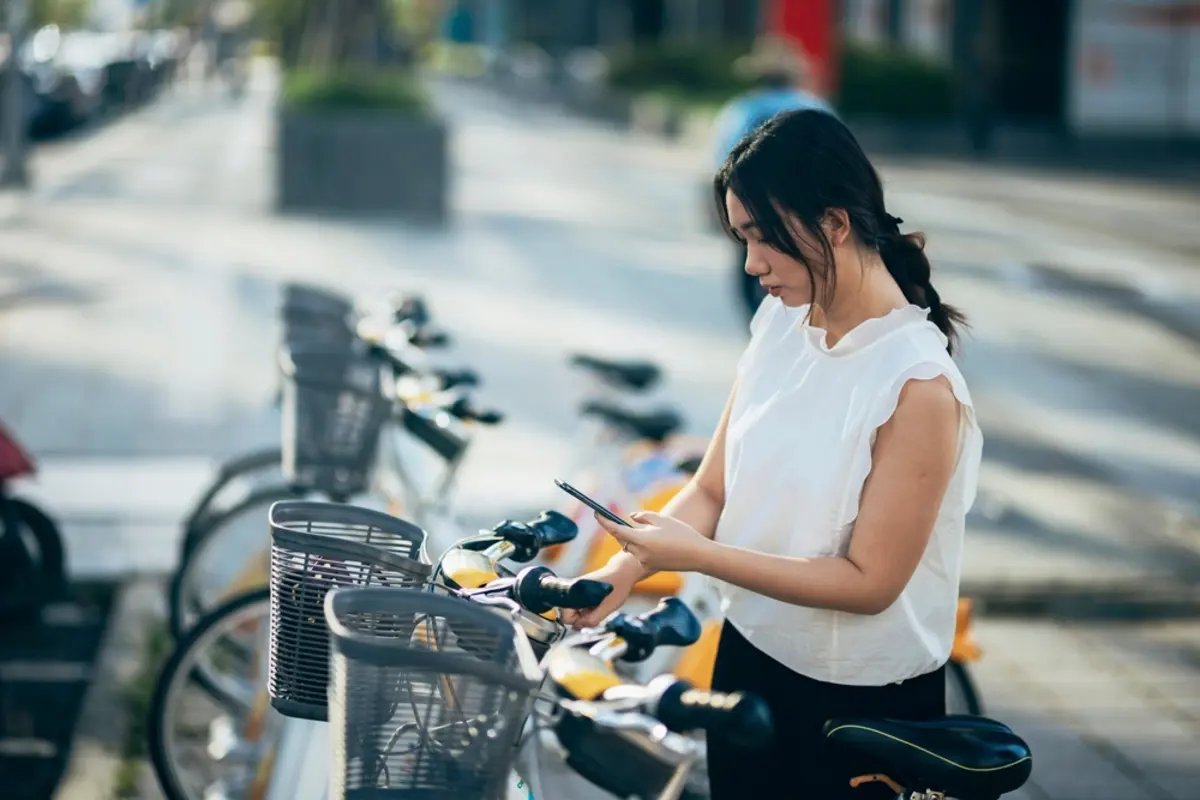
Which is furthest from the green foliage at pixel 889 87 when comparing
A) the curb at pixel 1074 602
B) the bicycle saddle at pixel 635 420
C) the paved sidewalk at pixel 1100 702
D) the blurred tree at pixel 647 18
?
the bicycle saddle at pixel 635 420

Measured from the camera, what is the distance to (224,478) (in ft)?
18.6

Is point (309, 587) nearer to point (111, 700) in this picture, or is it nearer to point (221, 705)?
point (221, 705)

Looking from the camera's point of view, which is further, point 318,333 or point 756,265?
point 318,333

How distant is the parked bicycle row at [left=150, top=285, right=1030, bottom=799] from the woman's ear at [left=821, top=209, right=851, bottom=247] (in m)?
0.60

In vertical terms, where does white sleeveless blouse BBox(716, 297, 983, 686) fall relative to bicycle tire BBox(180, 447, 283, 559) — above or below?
above

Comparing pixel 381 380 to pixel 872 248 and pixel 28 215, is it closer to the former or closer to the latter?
pixel 872 248

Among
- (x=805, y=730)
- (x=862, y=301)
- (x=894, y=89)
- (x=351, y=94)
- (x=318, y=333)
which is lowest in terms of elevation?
(x=894, y=89)

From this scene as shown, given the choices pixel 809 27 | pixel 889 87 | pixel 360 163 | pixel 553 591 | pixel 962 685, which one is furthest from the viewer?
pixel 889 87

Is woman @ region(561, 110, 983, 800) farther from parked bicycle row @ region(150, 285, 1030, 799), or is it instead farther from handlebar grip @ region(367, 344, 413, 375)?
handlebar grip @ region(367, 344, 413, 375)

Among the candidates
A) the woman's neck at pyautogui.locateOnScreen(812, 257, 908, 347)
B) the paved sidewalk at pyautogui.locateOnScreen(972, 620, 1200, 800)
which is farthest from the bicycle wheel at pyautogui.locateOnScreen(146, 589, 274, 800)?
the paved sidewalk at pyautogui.locateOnScreen(972, 620, 1200, 800)

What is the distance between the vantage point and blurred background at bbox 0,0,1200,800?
612cm

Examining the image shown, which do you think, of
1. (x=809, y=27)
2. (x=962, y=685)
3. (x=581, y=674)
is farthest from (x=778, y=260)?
(x=809, y=27)

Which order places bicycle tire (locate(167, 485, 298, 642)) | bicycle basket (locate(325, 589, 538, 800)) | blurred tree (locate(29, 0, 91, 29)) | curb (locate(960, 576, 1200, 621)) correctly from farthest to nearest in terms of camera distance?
blurred tree (locate(29, 0, 91, 29)) < curb (locate(960, 576, 1200, 621)) < bicycle tire (locate(167, 485, 298, 642)) < bicycle basket (locate(325, 589, 538, 800))

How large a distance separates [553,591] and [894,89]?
26975 millimetres
